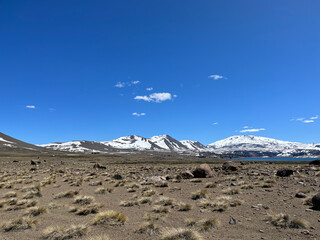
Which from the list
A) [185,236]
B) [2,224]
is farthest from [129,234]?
[2,224]

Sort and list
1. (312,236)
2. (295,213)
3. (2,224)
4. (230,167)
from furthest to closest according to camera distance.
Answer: (230,167), (295,213), (2,224), (312,236)

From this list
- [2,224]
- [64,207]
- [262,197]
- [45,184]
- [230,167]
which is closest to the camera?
[2,224]

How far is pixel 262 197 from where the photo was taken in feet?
43.9

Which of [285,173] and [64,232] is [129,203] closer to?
[64,232]

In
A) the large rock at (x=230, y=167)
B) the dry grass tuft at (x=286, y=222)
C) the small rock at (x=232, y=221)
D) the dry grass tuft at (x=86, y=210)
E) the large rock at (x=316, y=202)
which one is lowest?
the dry grass tuft at (x=86, y=210)

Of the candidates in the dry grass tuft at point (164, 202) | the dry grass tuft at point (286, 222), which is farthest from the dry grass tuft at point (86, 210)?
the dry grass tuft at point (286, 222)

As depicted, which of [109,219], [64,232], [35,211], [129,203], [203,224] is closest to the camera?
[64,232]

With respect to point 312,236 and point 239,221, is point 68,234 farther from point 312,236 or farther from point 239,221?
point 312,236

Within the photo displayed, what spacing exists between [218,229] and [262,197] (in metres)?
6.67

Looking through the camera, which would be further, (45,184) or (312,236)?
(45,184)

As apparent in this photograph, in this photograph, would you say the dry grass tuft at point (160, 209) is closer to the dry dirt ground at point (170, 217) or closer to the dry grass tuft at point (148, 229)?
the dry dirt ground at point (170, 217)

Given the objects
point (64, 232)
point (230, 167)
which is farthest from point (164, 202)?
point (230, 167)

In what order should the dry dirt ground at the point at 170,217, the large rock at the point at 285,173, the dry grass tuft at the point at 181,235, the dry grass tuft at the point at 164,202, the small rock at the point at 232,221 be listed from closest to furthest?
the dry grass tuft at the point at 181,235 → the dry dirt ground at the point at 170,217 → the small rock at the point at 232,221 → the dry grass tuft at the point at 164,202 → the large rock at the point at 285,173

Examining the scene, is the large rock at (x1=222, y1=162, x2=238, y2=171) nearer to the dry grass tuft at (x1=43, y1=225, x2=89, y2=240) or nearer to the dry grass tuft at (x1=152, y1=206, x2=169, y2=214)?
the dry grass tuft at (x1=152, y1=206, x2=169, y2=214)
